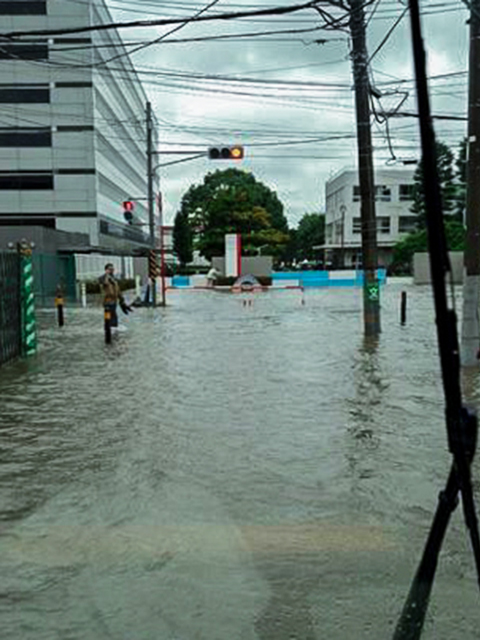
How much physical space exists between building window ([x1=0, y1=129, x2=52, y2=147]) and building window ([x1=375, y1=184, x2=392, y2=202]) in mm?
45677

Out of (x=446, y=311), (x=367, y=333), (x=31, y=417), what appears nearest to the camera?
(x=446, y=311)

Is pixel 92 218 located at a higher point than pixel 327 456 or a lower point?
higher

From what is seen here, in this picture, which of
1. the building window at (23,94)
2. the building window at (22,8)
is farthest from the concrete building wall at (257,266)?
the building window at (22,8)

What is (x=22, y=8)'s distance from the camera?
60.6 m

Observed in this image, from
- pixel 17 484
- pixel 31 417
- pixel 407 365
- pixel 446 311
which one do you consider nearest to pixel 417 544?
pixel 446 311

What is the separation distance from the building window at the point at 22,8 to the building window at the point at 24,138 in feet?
29.2

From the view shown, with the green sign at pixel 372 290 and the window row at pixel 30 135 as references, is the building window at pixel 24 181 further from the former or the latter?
the green sign at pixel 372 290

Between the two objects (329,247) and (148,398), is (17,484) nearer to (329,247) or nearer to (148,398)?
(148,398)

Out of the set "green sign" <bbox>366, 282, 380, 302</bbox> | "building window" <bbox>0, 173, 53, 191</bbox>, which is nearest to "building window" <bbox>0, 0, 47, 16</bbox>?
"building window" <bbox>0, 173, 53, 191</bbox>

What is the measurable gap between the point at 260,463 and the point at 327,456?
67cm

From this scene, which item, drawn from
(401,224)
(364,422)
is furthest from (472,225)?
(401,224)

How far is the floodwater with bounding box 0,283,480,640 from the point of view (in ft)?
13.7

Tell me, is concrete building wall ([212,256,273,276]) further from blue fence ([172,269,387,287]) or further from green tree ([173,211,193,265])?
green tree ([173,211,193,265])

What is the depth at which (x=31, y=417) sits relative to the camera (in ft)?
30.7
